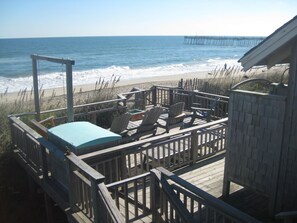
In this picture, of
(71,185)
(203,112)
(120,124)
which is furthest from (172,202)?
(203,112)

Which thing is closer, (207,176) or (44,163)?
(44,163)

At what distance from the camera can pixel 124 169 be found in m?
5.40

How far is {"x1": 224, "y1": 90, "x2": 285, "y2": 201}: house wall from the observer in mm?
4312

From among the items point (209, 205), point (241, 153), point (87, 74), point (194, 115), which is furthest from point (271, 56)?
point (87, 74)

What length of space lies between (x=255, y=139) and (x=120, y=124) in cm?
347

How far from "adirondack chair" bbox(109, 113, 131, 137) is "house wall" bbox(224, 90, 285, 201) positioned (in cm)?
284

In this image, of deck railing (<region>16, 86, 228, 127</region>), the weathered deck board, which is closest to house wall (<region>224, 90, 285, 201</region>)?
the weathered deck board

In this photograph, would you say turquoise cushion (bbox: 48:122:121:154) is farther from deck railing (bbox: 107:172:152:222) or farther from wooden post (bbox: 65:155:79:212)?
deck railing (bbox: 107:172:152:222)

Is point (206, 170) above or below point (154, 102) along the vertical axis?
below

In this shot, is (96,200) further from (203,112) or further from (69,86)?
(203,112)

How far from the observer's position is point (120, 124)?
7.30 m

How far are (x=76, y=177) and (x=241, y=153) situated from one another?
8.15ft

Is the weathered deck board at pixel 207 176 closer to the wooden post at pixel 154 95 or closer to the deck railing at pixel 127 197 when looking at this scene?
the deck railing at pixel 127 197

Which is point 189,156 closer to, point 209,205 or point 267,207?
point 267,207
